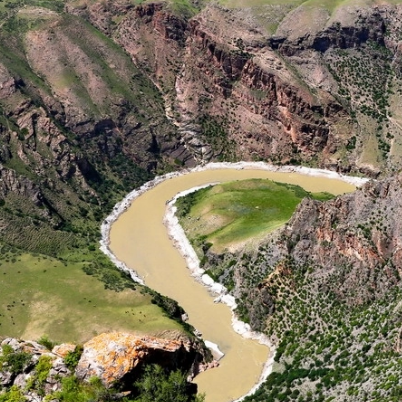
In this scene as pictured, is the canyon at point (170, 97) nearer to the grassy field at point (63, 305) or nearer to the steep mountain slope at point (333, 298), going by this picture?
the grassy field at point (63, 305)

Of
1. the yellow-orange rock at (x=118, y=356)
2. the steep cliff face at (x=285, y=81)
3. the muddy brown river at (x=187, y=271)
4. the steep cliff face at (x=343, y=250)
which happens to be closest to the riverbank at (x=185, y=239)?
the muddy brown river at (x=187, y=271)

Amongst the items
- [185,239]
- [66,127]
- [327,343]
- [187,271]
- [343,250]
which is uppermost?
[343,250]

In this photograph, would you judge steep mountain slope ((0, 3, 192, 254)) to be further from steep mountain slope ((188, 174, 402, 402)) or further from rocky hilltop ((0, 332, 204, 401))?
rocky hilltop ((0, 332, 204, 401))

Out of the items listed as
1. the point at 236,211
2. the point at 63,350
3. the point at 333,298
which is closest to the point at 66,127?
the point at 236,211

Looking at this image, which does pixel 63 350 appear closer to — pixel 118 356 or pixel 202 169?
pixel 118 356

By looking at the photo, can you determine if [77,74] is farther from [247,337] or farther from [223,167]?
[247,337]

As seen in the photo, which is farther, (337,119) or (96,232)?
(337,119)

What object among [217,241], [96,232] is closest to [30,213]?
[96,232]
